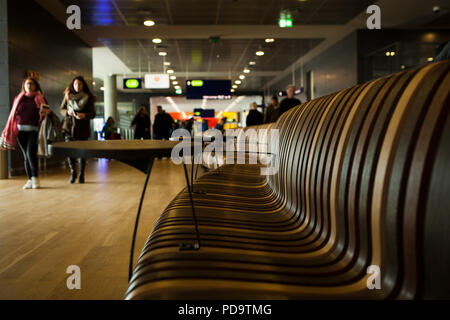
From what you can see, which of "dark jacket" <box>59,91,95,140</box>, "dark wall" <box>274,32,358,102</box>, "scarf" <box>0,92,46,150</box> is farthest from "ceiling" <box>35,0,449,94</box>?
"scarf" <box>0,92,46,150</box>

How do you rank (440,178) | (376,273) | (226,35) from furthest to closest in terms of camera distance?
(226,35) < (376,273) < (440,178)

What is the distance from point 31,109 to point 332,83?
8.82m

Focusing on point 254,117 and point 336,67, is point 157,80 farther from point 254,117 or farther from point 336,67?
point 336,67

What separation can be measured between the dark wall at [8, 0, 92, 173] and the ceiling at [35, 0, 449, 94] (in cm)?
36

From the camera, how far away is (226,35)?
10.5 m

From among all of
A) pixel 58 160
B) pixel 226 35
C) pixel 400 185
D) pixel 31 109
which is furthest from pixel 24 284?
pixel 226 35

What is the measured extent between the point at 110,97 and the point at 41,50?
27.5 ft

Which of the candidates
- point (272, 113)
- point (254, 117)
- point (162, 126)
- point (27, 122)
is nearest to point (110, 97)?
point (162, 126)

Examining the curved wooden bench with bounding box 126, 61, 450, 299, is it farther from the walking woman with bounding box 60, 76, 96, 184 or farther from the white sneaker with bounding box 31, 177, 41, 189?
the walking woman with bounding box 60, 76, 96, 184

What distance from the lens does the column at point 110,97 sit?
54.1ft

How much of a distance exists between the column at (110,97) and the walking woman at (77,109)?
1049cm

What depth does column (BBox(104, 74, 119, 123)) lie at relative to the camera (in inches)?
649

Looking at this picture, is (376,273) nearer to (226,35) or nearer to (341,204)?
(341,204)

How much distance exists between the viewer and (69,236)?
292 cm
